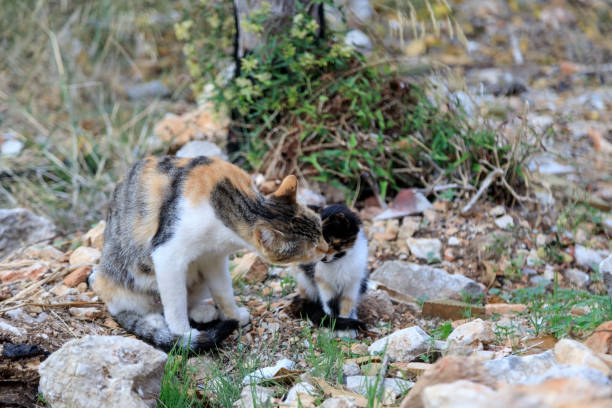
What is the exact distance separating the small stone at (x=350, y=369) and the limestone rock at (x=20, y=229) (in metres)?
3.13

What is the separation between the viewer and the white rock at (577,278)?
15.3 ft

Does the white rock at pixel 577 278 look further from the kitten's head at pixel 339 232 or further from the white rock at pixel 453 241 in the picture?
the kitten's head at pixel 339 232

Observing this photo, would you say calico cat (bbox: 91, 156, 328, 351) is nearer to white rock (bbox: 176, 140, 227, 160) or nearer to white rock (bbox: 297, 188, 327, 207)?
white rock (bbox: 297, 188, 327, 207)

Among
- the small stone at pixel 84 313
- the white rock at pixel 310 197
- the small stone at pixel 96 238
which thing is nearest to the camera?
the small stone at pixel 84 313

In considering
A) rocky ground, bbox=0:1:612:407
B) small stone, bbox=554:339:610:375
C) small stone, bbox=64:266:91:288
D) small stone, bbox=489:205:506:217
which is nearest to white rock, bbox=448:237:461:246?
rocky ground, bbox=0:1:612:407

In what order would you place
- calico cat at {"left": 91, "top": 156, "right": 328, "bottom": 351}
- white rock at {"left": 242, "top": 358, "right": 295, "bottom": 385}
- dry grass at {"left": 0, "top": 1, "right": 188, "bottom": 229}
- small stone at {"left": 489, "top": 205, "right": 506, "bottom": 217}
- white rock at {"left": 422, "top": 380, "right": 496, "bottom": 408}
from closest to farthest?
1. white rock at {"left": 422, "top": 380, "right": 496, "bottom": 408}
2. white rock at {"left": 242, "top": 358, "right": 295, "bottom": 385}
3. calico cat at {"left": 91, "top": 156, "right": 328, "bottom": 351}
4. small stone at {"left": 489, "top": 205, "right": 506, "bottom": 217}
5. dry grass at {"left": 0, "top": 1, "right": 188, "bottom": 229}

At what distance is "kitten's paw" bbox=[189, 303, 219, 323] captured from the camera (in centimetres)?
390

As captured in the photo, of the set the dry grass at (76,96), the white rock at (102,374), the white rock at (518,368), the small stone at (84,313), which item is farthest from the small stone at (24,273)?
the white rock at (518,368)

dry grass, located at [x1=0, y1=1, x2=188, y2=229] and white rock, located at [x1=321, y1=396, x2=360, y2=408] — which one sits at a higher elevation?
white rock, located at [x1=321, y1=396, x2=360, y2=408]

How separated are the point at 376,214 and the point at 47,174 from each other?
3.20 m

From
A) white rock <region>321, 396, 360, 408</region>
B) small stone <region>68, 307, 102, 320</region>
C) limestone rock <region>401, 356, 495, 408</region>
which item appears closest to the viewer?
limestone rock <region>401, 356, 495, 408</region>

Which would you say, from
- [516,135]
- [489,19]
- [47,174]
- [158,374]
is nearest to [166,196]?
[158,374]

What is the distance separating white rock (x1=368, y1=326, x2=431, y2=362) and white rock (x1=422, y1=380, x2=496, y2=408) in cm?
118

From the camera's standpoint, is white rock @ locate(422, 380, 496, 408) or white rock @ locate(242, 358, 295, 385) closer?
white rock @ locate(422, 380, 496, 408)
